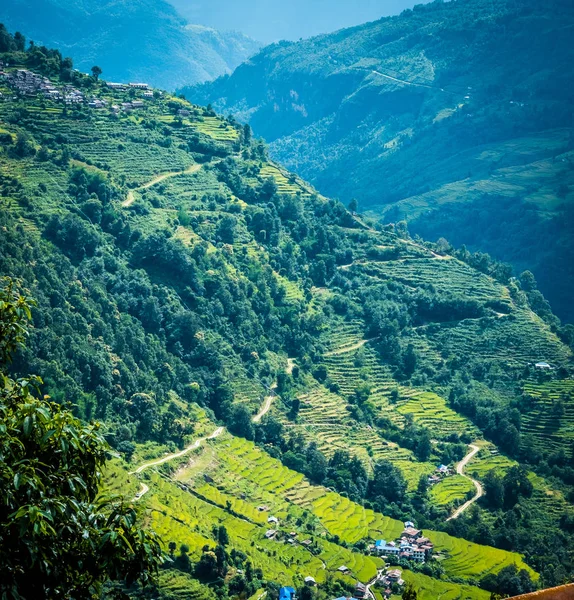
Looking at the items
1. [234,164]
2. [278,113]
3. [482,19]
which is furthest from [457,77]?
[234,164]

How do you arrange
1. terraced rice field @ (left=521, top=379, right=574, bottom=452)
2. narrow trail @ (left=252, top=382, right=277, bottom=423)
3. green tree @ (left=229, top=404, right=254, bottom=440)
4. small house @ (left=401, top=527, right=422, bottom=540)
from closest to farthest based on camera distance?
small house @ (left=401, top=527, right=422, bottom=540) → green tree @ (left=229, top=404, right=254, bottom=440) → narrow trail @ (left=252, top=382, right=277, bottom=423) → terraced rice field @ (left=521, top=379, right=574, bottom=452)

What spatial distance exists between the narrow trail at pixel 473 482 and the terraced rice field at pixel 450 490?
1.27ft

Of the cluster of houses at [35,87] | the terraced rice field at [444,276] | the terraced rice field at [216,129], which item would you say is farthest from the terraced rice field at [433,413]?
the cluster of houses at [35,87]

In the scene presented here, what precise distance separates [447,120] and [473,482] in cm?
10256

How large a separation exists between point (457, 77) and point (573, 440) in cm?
10808

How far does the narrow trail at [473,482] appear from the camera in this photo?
53.0 meters

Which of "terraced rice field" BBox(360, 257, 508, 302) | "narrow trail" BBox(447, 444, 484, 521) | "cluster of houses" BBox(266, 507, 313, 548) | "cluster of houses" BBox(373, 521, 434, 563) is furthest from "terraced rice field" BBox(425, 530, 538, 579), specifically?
"terraced rice field" BBox(360, 257, 508, 302)

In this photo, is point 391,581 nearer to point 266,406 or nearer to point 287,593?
point 287,593

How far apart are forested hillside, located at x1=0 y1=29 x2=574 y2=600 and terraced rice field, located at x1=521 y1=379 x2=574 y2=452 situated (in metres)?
0.14

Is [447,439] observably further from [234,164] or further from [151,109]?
[151,109]

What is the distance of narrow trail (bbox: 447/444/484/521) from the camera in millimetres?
52969

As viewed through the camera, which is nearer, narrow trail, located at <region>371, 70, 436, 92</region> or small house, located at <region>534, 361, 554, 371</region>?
small house, located at <region>534, 361, 554, 371</region>

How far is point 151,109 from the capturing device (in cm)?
7781

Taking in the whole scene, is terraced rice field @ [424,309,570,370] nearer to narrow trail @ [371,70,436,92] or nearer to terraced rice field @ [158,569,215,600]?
terraced rice field @ [158,569,215,600]
